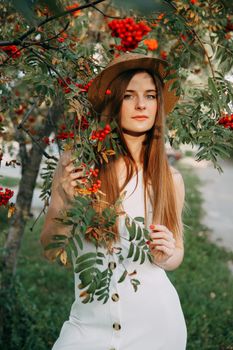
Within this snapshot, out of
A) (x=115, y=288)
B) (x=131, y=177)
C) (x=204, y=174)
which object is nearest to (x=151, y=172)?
(x=131, y=177)

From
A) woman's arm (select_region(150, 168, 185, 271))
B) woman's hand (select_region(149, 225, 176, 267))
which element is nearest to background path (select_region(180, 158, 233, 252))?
woman's arm (select_region(150, 168, 185, 271))

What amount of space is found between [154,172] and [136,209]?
0.56 feet

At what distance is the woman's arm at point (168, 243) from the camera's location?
184 centimetres

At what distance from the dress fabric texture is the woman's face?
0.35 m

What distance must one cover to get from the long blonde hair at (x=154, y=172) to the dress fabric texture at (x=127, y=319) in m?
0.12

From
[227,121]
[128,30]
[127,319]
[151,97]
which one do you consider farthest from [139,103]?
[127,319]

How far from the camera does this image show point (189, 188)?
12367 mm

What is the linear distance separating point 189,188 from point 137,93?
10514 mm

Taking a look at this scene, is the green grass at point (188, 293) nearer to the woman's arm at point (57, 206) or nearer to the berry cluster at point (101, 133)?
the woman's arm at point (57, 206)

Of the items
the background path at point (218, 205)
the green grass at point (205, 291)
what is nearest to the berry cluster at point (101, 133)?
the green grass at point (205, 291)

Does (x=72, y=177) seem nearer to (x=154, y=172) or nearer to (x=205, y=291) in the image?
(x=154, y=172)

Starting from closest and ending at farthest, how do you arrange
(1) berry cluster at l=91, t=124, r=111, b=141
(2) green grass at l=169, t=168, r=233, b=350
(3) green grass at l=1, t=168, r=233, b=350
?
(1) berry cluster at l=91, t=124, r=111, b=141 → (3) green grass at l=1, t=168, r=233, b=350 → (2) green grass at l=169, t=168, r=233, b=350

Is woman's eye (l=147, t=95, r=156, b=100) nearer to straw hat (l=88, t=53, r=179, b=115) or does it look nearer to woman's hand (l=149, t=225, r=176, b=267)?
straw hat (l=88, t=53, r=179, b=115)

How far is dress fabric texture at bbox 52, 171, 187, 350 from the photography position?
1.95 metres
